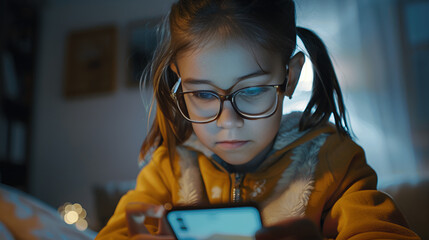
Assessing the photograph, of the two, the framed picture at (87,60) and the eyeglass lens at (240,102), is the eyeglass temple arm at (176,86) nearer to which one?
the eyeglass lens at (240,102)

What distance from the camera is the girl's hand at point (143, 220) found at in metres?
0.25

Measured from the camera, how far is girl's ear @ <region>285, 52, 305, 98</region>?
1.02 feet

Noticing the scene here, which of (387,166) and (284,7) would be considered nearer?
(284,7)

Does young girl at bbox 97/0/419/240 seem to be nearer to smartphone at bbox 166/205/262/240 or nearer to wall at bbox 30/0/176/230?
smartphone at bbox 166/205/262/240

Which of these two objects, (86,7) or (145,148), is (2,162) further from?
(145,148)

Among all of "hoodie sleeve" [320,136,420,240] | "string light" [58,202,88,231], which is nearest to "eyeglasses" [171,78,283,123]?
"hoodie sleeve" [320,136,420,240]

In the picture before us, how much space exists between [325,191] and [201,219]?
149 millimetres

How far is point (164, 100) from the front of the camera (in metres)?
0.33

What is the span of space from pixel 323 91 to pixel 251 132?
0.09 meters

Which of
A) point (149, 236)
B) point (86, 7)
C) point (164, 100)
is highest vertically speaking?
point (86, 7)

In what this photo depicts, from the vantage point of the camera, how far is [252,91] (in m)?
0.29

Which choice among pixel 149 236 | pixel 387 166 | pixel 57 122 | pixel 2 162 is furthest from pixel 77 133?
pixel 387 166

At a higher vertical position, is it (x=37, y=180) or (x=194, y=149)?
(x=194, y=149)

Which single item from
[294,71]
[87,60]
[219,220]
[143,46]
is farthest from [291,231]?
[87,60]
